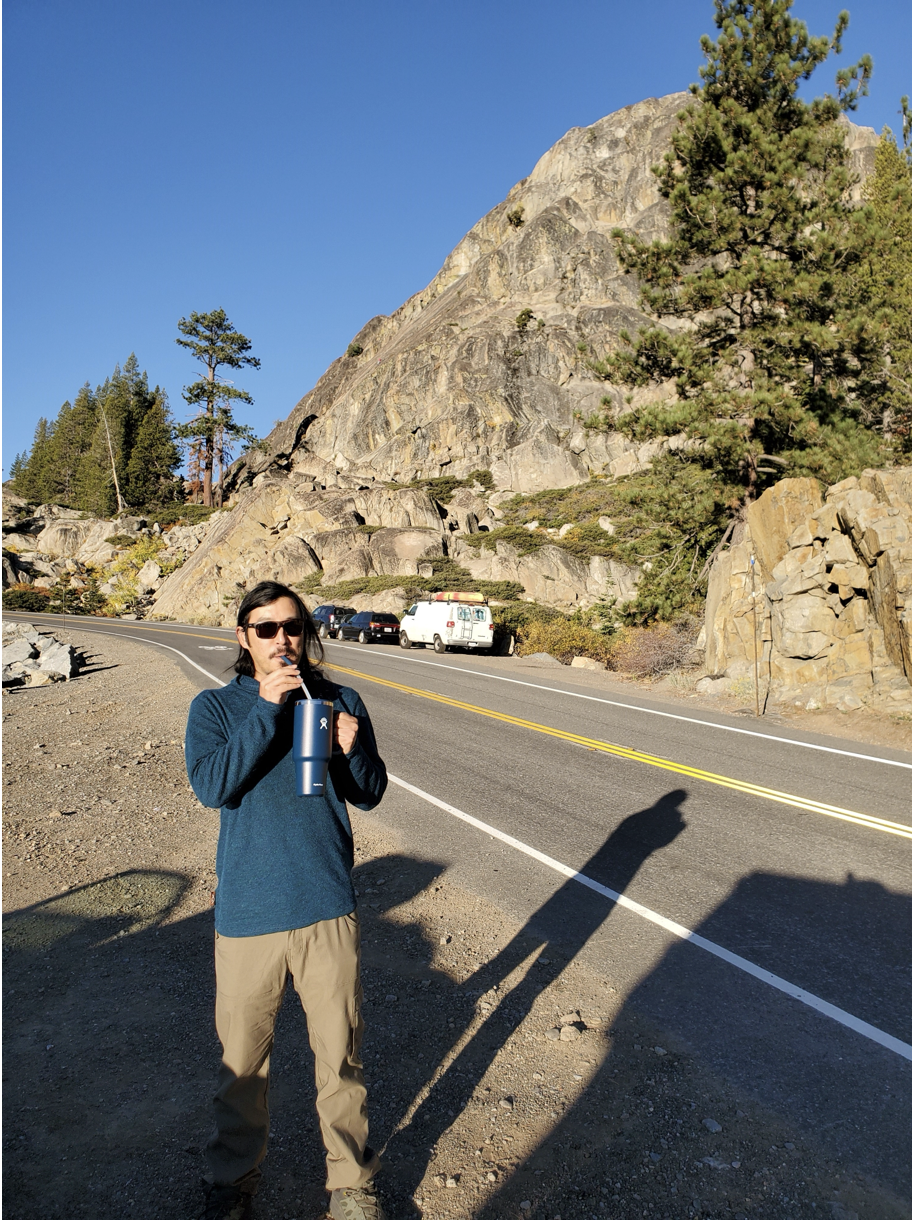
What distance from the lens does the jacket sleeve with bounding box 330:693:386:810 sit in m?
2.66

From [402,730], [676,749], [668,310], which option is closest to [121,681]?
[402,730]

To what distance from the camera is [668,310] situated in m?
18.5

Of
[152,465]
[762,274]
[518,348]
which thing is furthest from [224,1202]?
[152,465]

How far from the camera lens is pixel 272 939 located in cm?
249

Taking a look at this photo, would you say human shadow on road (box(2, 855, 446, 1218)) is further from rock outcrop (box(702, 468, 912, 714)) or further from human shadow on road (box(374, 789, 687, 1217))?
rock outcrop (box(702, 468, 912, 714))

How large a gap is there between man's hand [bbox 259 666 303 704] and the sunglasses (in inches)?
12.3

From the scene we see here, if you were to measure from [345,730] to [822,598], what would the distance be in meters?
14.2

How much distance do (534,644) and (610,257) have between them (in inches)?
2498

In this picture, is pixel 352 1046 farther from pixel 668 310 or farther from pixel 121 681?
pixel 668 310

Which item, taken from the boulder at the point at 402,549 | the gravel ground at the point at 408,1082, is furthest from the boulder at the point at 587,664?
the boulder at the point at 402,549

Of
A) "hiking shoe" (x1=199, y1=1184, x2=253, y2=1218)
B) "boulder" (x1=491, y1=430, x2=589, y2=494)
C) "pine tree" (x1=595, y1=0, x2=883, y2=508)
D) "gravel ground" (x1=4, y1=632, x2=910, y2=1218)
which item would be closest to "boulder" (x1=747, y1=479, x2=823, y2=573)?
"pine tree" (x1=595, y1=0, x2=883, y2=508)

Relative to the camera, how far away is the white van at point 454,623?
2528cm

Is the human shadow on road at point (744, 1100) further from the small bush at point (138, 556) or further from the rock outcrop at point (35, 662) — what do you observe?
the small bush at point (138, 556)

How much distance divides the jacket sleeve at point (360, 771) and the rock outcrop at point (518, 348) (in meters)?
56.1
